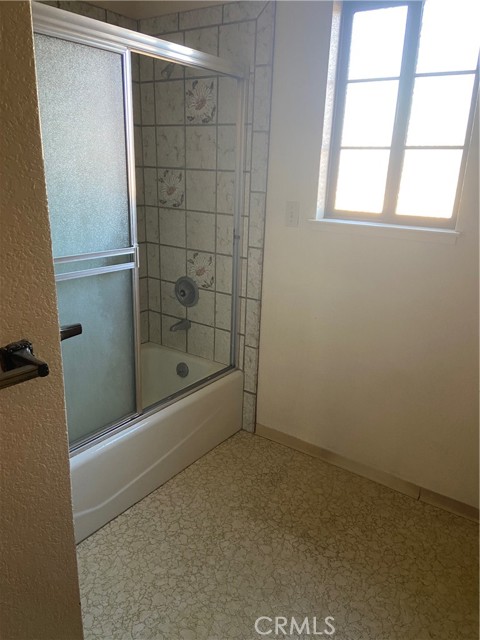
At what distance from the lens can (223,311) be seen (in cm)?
241

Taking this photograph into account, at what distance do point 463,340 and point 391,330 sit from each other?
280 mm

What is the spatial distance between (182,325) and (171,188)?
0.77m

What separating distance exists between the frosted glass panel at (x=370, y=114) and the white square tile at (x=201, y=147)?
66 cm

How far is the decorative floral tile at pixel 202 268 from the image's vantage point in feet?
7.89

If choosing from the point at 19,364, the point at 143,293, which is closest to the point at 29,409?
the point at 19,364

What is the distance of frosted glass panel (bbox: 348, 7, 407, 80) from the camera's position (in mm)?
1746

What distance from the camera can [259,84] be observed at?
1992 millimetres

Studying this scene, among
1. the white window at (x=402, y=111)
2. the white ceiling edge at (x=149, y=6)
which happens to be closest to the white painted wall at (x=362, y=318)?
the white window at (x=402, y=111)

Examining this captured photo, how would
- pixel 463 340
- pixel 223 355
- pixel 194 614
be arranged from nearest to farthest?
pixel 194 614, pixel 463 340, pixel 223 355

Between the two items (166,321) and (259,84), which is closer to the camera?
(259,84)


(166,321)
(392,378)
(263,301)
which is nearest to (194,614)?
(392,378)

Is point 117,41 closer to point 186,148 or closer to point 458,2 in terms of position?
point 186,148

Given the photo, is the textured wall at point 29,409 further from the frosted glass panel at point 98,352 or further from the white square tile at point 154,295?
the white square tile at point 154,295

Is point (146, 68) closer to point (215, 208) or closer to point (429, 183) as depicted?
point (215, 208)
